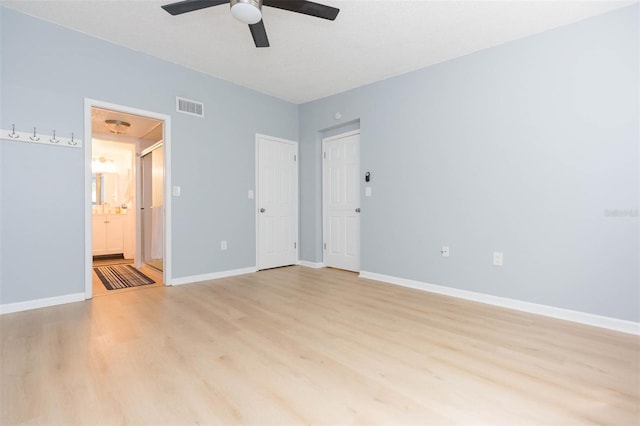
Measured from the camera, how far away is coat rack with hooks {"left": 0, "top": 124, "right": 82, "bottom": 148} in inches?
108

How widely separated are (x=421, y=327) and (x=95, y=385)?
2.19 meters

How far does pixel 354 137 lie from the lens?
4.61 m

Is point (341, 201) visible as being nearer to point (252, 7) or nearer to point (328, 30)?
point (328, 30)

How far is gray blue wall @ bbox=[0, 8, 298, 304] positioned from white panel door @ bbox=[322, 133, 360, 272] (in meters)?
1.73

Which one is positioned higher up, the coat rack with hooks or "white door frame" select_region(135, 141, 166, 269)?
the coat rack with hooks

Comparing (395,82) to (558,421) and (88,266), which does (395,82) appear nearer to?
(558,421)

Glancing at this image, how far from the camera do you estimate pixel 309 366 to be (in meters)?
1.87

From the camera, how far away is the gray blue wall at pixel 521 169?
8.26 feet

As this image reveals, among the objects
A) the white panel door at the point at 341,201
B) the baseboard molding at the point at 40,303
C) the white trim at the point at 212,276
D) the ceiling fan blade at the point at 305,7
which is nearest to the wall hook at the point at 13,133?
the baseboard molding at the point at 40,303

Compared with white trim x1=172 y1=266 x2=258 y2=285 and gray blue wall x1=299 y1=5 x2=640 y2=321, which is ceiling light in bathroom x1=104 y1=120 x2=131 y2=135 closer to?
white trim x1=172 y1=266 x2=258 y2=285

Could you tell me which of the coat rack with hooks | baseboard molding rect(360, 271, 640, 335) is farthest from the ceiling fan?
baseboard molding rect(360, 271, 640, 335)

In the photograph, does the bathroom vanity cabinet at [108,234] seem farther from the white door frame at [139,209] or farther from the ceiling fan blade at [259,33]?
the ceiling fan blade at [259,33]

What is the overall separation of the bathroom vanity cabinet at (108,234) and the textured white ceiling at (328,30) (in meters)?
4.11

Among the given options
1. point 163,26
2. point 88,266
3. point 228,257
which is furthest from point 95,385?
point 163,26
